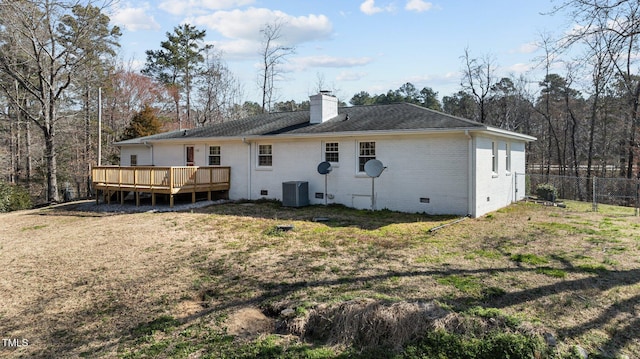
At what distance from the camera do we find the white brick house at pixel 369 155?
11.6 m

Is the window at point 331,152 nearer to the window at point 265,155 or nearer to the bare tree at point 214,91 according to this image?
the window at point 265,155

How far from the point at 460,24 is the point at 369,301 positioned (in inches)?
421

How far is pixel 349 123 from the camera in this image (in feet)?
46.8

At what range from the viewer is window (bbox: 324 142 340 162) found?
13758 millimetres

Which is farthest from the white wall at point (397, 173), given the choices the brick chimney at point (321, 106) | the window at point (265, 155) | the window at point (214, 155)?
the window at point (214, 155)

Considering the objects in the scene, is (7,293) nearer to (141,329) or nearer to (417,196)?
(141,329)

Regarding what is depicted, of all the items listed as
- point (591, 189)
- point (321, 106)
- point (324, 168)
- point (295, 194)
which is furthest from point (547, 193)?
point (591, 189)

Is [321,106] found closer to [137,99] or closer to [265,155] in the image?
[265,155]

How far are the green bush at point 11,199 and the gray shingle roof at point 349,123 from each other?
561 cm

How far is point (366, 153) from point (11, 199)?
1668 centimetres

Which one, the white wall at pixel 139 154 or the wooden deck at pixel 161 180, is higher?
the white wall at pixel 139 154

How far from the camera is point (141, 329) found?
495 cm

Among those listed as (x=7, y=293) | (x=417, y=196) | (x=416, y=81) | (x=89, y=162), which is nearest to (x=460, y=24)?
(x=417, y=196)

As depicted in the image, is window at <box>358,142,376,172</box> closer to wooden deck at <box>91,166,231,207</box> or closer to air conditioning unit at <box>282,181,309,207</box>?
air conditioning unit at <box>282,181,309,207</box>
